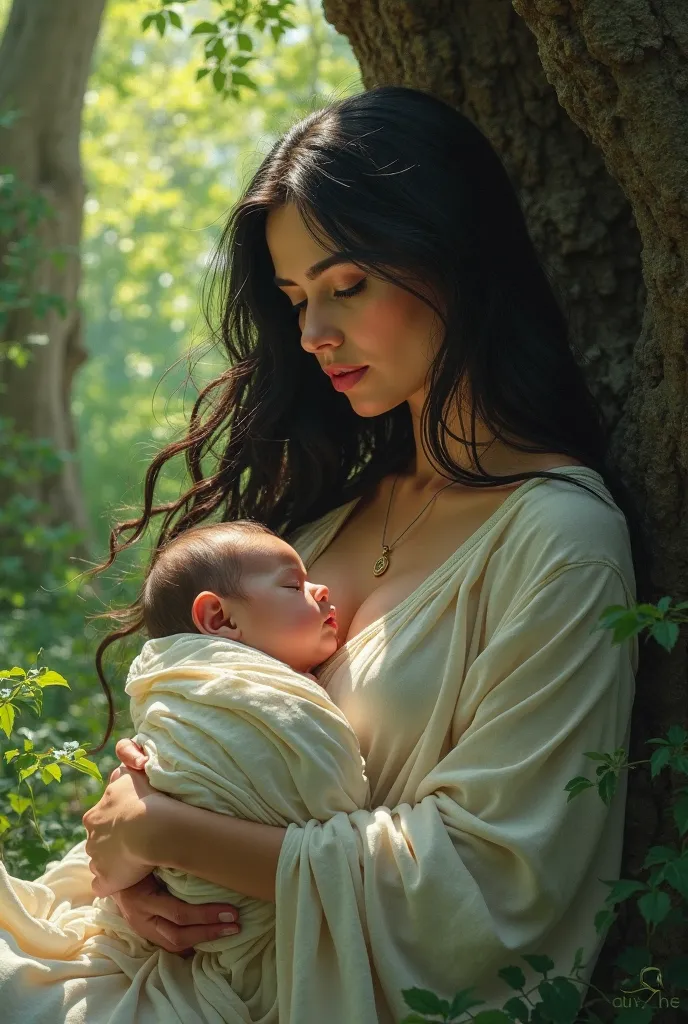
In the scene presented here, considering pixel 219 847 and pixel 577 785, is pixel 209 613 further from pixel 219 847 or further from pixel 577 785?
pixel 577 785

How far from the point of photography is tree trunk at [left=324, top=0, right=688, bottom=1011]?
2.33 metres

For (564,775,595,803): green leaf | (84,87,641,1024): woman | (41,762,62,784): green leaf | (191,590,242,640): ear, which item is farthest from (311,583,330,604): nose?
(564,775,595,803): green leaf

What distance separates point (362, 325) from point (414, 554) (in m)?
0.52

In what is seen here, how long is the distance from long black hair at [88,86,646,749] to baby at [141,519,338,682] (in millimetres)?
436

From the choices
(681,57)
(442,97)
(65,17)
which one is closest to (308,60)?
(65,17)

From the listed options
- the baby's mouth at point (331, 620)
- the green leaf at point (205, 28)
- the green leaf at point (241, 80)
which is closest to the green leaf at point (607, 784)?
the baby's mouth at point (331, 620)

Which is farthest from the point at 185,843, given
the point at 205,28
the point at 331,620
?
the point at 205,28

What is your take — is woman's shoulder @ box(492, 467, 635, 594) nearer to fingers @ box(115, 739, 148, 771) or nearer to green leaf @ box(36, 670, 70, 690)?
fingers @ box(115, 739, 148, 771)

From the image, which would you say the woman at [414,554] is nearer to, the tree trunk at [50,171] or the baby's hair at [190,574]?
the baby's hair at [190,574]

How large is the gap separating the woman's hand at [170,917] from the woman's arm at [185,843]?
0.03 metres

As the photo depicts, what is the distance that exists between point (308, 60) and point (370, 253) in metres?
15.4

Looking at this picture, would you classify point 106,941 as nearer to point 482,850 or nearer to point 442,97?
point 482,850

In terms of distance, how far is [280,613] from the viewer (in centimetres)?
256

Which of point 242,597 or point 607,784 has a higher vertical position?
point 242,597
